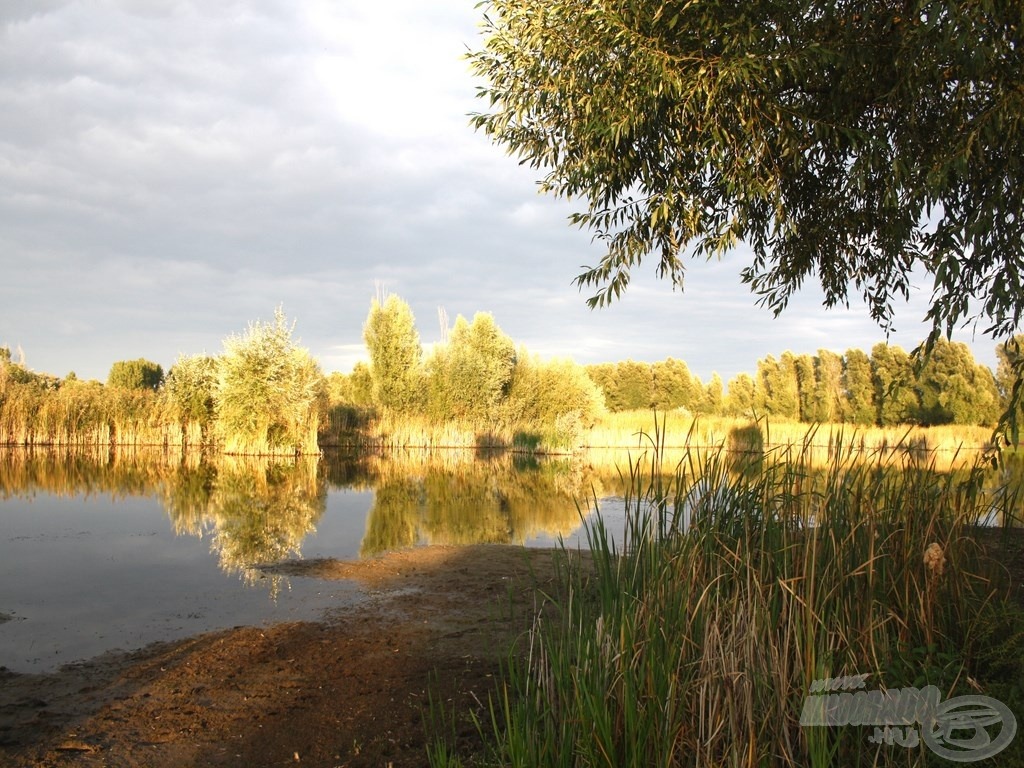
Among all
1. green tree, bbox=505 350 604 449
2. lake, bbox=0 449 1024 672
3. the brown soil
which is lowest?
lake, bbox=0 449 1024 672

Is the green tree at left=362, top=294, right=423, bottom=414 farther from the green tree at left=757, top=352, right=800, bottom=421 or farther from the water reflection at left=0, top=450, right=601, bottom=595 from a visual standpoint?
the green tree at left=757, top=352, right=800, bottom=421

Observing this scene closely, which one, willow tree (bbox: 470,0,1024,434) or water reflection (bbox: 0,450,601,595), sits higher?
willow tree (bbox: 470,0,1024,434)

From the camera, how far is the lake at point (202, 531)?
6090mm

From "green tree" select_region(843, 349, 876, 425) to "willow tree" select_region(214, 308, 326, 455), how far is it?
29.9 m

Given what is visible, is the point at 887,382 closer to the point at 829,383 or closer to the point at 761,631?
the point at 829,383

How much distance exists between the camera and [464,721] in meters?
3.70

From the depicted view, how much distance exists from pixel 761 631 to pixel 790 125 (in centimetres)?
427

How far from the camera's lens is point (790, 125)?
18.3 feet

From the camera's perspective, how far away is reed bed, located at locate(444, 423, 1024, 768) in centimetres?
261

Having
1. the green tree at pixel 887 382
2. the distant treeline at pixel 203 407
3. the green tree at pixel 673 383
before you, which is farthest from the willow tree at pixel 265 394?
the green tree at pixel 673 383

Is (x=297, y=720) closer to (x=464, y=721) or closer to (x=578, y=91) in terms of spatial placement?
(x=464, y=721)

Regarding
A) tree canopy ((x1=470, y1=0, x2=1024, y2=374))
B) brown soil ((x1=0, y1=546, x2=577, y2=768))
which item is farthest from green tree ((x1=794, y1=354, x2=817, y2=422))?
brown soil ((x1=0, y1=546, x2=577, y2=768))

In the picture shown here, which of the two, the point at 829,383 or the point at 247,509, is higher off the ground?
the point at 829,383

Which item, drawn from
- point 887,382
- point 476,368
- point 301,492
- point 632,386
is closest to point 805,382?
point 887,382
